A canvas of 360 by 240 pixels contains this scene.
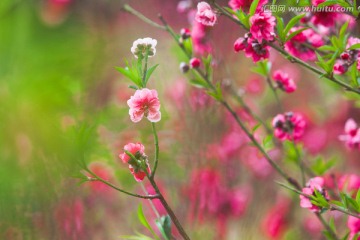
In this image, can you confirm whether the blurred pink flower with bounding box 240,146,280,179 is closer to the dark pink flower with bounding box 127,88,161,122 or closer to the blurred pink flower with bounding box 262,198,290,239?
the blurred pink flower with bounding box 262,198,290,239

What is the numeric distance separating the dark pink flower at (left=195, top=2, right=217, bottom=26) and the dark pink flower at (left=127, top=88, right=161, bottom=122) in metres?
0.13

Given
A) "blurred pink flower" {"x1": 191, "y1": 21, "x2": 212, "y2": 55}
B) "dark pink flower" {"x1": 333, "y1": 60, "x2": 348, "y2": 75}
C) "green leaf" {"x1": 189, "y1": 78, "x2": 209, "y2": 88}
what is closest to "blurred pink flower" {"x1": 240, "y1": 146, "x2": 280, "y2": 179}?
"blurred pink flower" {"x1": 191, "y1": 21, "x2": 212, "y2": 55}

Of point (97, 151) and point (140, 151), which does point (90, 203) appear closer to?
point (97, 151)

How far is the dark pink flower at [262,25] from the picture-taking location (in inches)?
27.6

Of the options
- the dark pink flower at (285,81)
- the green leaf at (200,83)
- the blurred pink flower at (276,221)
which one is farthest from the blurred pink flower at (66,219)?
the blurred pink flower at (276,221)

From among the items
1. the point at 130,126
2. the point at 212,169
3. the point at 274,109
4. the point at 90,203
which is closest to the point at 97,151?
the point at 90,203

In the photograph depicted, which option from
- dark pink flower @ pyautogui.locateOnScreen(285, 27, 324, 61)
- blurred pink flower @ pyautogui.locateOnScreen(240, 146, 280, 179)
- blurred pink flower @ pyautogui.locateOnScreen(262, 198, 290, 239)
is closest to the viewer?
dark pink flower @ pyautogui.locateOnScreen(285, 27, 324, 61)

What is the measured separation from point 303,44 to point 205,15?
21 centimetres

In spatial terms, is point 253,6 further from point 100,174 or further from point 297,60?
point 100,174

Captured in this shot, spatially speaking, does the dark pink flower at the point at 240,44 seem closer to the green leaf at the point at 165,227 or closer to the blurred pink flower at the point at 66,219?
the green leaf at the point at 165,227

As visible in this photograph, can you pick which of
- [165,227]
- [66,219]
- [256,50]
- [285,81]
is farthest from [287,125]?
[66,219]

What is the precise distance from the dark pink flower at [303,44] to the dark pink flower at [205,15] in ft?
0.59

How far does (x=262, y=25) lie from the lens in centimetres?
71

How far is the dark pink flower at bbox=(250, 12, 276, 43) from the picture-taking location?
702mm
